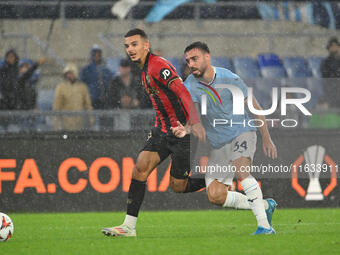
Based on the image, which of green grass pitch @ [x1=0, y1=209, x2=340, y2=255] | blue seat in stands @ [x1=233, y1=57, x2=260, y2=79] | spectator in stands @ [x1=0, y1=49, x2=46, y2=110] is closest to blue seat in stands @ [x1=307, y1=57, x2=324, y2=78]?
blue seat in stands @ [x1=233, y1=57, x2=260, y2=79]

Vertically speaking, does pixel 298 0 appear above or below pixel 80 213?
above

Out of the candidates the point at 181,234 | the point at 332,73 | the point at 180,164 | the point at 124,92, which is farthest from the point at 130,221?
the point at 332,73

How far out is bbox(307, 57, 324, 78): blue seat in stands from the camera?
40.9 ft

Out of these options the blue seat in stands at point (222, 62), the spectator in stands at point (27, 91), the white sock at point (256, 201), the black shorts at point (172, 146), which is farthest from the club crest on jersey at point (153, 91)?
the blue seat in stands at point (222, 62)

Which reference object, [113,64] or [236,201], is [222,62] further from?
[236,201]

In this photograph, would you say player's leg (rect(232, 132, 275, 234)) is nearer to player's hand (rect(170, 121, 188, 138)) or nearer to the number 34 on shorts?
the number 34 on shorts

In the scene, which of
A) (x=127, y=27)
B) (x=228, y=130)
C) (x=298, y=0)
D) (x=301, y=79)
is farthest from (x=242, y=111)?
(x=298, y=0)

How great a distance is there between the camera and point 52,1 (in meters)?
13.0

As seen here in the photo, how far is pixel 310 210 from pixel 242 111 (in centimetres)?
287

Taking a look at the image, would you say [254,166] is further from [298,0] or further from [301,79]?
[298,0]

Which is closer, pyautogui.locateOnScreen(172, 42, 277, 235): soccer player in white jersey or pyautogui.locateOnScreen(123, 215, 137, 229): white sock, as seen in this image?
pyautogui.locateOnScreen(172, 42, 277, 235): soccer player in white jersey

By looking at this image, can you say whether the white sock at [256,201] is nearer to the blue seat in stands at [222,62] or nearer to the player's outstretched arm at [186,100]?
the player's outstretched arm at [186,100]

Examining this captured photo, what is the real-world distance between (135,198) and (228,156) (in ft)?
3.11

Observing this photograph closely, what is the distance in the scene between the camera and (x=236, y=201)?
7469 millimetres
